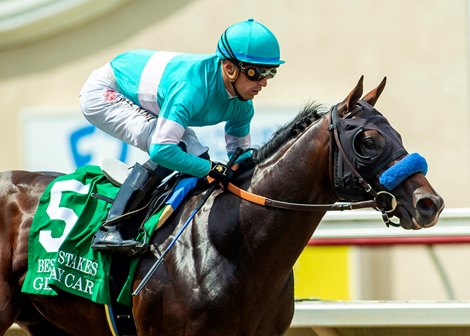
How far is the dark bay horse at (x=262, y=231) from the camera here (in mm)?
3939

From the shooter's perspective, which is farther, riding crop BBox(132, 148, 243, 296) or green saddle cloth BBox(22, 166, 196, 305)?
green saddle cloth BBox(22, 166, 196, 305)

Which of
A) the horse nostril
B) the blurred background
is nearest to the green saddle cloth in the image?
the horse nostril

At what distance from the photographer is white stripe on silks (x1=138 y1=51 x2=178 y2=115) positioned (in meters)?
4.37

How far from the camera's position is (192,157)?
13.5 feet

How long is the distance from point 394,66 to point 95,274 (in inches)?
166

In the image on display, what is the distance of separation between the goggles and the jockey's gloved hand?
1.27ft

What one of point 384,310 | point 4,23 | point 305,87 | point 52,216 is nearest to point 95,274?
point 52,216

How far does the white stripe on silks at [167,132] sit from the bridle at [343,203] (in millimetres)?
345

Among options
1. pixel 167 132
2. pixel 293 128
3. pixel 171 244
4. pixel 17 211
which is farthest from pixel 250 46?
pixel 17 211

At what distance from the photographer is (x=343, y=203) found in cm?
405

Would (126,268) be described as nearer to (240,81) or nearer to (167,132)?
(167,132)

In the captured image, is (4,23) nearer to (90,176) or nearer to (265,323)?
(90,176)

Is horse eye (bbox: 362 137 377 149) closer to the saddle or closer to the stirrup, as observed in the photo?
the saddle

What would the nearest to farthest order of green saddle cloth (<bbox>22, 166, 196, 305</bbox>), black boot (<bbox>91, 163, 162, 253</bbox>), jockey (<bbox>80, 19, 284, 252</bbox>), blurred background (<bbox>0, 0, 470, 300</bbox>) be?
jockey (<bbox>80, 19, 284, 252</bbox>)
black boot (<bbox>91, 163, 162, 253</bbox>)
green saddle cloth (<bbox>22, 166, 196, 305</bbox>)
blurred background (<bbox>0, 0, 470, 300</bbox>)
